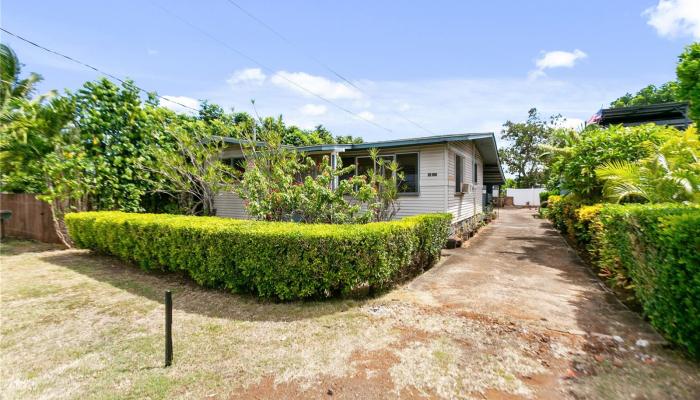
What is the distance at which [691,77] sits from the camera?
356cm

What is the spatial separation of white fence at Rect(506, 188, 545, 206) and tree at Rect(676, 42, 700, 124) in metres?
36.2

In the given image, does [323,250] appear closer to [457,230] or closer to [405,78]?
[457,230]

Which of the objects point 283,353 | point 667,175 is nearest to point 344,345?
point 283,353

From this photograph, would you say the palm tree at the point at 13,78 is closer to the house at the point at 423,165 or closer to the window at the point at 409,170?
the house at the point at 423,165

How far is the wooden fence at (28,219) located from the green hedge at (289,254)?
7.66 m

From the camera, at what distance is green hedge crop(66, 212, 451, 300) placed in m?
4.73

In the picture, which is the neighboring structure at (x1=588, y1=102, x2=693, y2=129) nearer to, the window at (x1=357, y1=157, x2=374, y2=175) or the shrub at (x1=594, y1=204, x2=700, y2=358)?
the window at (x1=357, y1=157, x2=374, y2=175)

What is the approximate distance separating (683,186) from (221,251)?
26.5 feet

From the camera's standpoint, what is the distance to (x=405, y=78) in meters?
15.0

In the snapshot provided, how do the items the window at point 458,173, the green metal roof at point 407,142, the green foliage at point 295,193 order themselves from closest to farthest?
the green foliage at point 295,193
the green metal roof at point 407,142
the window at point 458,173

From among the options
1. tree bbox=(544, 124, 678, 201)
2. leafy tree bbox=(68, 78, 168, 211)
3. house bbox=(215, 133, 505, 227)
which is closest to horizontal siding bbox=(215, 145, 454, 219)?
house bbox=(215, 133, 505, 227)

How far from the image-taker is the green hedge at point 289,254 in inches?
186

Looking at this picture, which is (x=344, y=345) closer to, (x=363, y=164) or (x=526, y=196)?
(x=363, y=164)

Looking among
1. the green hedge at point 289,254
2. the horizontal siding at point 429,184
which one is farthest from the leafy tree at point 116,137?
the horizontal siding at point 429,184
